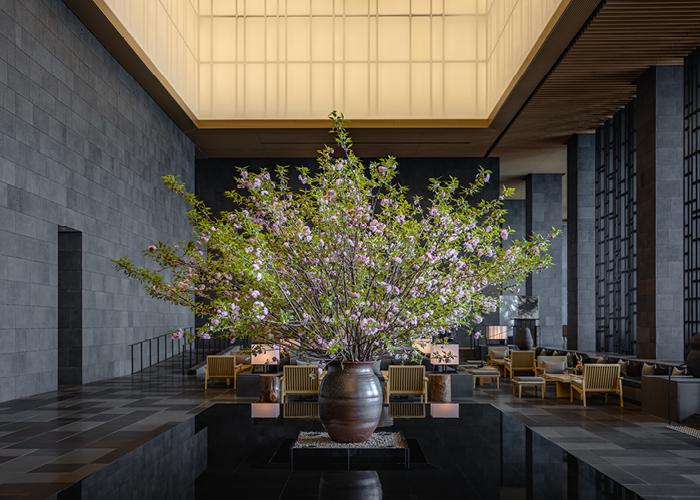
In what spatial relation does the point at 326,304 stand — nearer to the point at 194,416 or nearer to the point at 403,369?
the point at 194,416

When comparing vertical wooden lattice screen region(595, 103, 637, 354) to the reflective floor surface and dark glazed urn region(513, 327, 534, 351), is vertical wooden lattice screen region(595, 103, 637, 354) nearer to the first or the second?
dark glazed urn region(513, 327, 534, 351)

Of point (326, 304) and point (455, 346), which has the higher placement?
point (326, 304)

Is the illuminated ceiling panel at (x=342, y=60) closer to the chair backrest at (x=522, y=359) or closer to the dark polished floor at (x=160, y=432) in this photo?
the chair backrest at (x=522, y=359)

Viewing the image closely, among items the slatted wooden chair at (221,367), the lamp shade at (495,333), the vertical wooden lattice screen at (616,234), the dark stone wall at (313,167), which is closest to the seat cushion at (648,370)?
the vertical wooden lattice screen at (616,234)

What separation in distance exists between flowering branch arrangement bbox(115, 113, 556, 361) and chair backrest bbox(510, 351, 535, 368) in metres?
11.4

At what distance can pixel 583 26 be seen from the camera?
14.7m

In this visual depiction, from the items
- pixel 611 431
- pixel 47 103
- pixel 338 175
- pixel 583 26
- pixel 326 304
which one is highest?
pixel 583 26

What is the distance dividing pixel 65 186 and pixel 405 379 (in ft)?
24.4

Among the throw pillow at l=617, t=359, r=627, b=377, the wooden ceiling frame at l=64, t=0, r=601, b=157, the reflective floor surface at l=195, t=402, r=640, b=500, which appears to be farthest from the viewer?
the wooden ceiling frame at l=64, t=0, r=601, b=157

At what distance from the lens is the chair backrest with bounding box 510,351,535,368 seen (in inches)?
709

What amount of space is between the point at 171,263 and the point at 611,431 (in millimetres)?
6017

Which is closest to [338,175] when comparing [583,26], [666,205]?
[583,26]

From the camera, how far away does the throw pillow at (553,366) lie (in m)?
14.6

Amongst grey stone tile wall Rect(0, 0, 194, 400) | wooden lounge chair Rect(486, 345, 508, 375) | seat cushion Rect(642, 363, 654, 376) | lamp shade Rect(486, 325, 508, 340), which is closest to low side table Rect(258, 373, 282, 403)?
grey stone tile wall Rect(0, 0, 194, 400)
